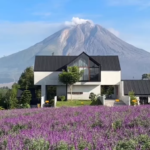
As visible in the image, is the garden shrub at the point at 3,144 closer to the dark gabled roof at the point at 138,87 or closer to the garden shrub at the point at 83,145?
the garden shrub at the point at 83,145

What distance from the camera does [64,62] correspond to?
46844 mm

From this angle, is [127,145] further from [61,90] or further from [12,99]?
[61,90]

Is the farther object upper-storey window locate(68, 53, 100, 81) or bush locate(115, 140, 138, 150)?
upper-storey window locate(68, 53, 100, 81)

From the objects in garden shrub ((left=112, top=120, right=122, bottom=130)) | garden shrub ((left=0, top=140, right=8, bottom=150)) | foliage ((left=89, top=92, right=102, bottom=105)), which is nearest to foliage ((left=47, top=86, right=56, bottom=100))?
foliage ((left=89, top=92, right=102, bottom=105))

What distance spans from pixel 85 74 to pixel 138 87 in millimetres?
7487

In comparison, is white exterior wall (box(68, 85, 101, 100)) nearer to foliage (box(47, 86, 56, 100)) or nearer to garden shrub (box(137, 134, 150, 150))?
foliage (box(47, 86, 56, 100))

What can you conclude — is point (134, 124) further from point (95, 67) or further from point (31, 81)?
point (31, 81)

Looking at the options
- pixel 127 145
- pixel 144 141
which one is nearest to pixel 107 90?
pixel 144 141

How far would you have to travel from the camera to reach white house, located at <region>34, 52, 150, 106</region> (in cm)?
4259

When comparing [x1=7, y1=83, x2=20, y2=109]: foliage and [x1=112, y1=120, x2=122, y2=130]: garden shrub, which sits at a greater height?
[x1=7, y1=83, x2=20, y2=109]: foliage

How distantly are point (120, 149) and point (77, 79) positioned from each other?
119 ft

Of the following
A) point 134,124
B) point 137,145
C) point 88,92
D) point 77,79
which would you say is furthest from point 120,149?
point 88,92

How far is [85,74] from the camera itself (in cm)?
4259

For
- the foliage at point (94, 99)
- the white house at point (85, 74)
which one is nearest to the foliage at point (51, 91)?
the white house at point (85, 74)
